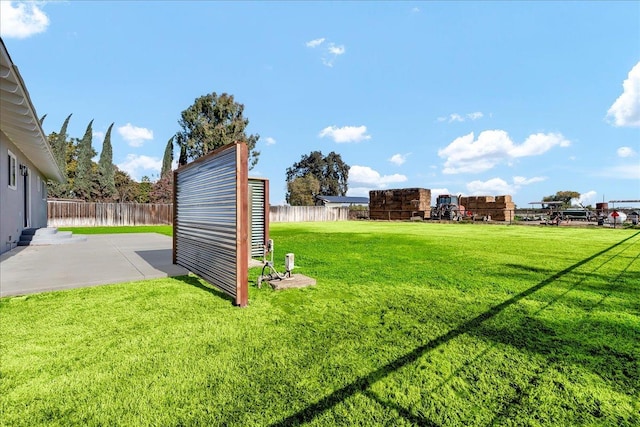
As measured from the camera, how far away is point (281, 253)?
797 centimetres

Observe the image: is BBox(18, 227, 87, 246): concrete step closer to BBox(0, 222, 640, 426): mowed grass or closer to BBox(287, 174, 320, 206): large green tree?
BBox(0, 222, 640, 426): mowed grass

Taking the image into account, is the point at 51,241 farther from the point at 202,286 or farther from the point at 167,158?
the point at 167,158

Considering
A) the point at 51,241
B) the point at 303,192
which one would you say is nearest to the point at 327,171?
the point at 303,192

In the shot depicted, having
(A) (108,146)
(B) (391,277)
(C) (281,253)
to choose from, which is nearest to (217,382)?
(B) (391,277)

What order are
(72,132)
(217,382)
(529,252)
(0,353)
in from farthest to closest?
(72,132) < (529,252) < (0,353) < (217,382)

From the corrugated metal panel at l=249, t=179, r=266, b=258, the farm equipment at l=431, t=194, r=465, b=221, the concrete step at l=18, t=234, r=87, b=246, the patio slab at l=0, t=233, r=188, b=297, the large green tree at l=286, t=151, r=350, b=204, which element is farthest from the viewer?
the large green tree at l=286, t=151, r=350, b=204

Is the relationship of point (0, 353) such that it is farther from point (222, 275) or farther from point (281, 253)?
point (281, 253)

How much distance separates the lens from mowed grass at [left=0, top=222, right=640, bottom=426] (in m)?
1.69

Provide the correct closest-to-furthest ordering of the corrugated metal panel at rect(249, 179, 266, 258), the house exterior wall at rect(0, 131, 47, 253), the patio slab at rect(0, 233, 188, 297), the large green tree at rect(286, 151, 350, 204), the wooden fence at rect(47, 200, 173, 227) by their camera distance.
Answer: the patio slab at rect(0, 233, 188, 297) < the corrugated metal panel at rect(249, 179, 266, 258) < the house exterior wall at rect(0, 131, 47, 253) < the wooden fence at rect(47, 200, 173, 227) < the large green tree at rect(286, 151, 350, 204)

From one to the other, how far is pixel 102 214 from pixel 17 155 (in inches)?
594

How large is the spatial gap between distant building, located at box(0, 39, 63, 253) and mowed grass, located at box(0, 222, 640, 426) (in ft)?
10.4

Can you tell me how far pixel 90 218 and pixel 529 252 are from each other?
27.0 meters

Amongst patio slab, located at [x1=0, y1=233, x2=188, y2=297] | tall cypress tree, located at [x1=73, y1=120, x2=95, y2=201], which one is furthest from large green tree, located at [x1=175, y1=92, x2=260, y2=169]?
patio slab, located at [x1=0, y1=233, x2=188, y2=297]

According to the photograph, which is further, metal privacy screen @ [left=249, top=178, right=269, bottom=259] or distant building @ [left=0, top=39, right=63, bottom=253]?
metal privacy screen @ [left=249, top=178, right=269, bottom=259]
